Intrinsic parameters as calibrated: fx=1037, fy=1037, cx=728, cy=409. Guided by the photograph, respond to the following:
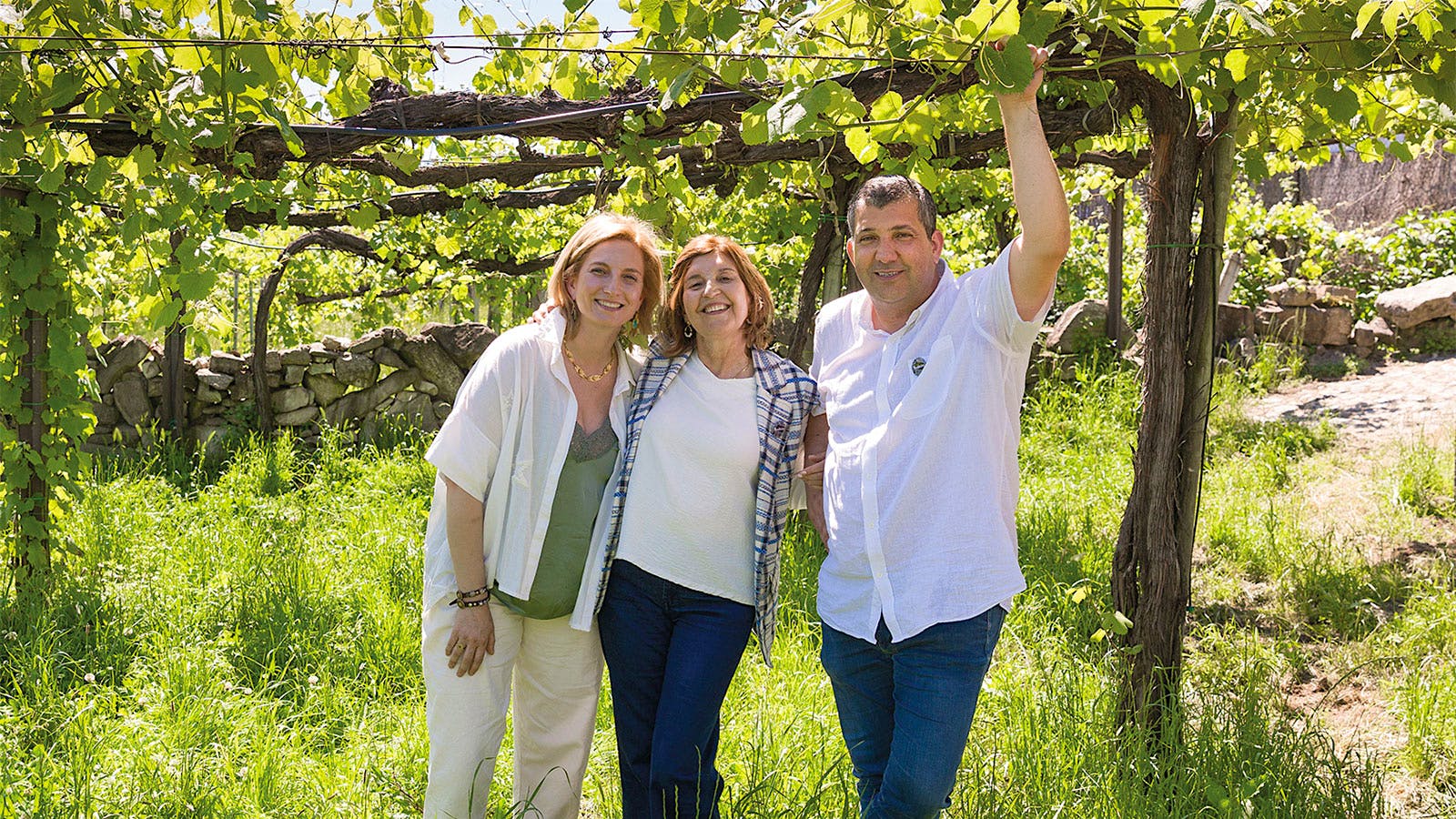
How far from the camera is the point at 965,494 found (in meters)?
1.95

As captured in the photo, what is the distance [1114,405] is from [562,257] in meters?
5.90

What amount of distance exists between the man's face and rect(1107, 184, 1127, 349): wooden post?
6.88 meters

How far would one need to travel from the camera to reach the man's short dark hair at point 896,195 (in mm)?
2053

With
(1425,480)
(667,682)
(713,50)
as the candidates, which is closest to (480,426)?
(667,682)

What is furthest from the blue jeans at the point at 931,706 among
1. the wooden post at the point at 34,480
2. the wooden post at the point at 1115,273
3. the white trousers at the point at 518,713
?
the wooden post at the point at 1115,273

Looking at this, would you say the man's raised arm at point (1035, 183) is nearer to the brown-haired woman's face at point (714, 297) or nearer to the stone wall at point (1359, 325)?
the brown-haired woman's face at point (714, 297)

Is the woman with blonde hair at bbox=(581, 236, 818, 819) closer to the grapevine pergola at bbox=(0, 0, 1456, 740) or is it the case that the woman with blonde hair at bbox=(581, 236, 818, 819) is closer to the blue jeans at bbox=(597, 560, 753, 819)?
the blue jeans at bbox=(597, 560, 753, 819)

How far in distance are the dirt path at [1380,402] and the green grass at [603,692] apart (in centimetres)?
176

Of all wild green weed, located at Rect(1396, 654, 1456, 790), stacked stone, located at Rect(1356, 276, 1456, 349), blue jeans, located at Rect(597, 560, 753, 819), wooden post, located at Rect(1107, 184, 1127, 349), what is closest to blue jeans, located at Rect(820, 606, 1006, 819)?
blue jeans, located at Rect(597, 560, 753, 819)

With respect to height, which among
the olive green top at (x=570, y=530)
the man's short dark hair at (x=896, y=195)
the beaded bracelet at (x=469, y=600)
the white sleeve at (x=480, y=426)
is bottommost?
the beaded bracelet at (x=469, y=600)

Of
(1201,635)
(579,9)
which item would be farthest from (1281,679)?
(579,9)

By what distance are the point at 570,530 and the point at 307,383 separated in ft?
21.1

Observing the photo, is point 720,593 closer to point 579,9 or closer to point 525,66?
point 579,9

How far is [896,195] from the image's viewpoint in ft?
6.73
